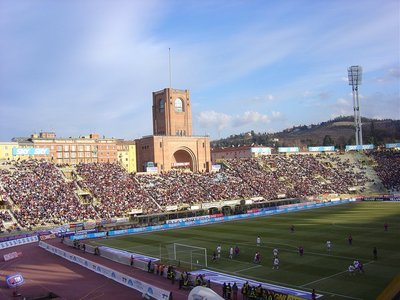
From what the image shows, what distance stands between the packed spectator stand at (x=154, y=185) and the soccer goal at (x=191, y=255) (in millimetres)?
26534

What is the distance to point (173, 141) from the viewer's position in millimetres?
99000

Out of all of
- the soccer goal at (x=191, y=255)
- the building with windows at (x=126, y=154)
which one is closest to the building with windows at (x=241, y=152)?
the building with windows at (x=126, y=154)

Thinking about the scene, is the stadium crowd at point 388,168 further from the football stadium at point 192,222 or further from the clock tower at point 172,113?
the clock tower at point 172,113

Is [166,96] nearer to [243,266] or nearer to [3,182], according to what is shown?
[3,182]

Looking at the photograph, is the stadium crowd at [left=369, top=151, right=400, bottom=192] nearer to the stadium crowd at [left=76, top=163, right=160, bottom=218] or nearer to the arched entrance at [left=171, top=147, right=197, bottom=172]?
the arched entrance at [left=171, top=147, right=197, bottom=172]

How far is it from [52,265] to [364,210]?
179 feet

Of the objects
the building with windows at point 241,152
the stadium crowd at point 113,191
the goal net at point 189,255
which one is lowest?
the goal net at point 189,255

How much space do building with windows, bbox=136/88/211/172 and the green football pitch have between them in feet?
111

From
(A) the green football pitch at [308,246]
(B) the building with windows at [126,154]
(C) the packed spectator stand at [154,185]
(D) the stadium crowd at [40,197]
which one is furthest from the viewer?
(B) the building with windows at [126,154]

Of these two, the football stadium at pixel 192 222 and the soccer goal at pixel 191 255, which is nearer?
the football stadium at pixel 192 222

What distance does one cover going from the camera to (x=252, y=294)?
1029 inches

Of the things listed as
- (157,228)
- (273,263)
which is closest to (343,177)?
(157,228)

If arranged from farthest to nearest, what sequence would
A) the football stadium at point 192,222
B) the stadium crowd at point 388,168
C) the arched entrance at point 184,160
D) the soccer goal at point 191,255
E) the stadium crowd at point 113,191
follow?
the stadium crowd at point 388,168
the arched entrance at point 184,160
the stadium crowd at point 113,191
the soccer goal at point 191,255
the football stadium at point 192,222

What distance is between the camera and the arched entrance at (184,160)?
101062 mm
